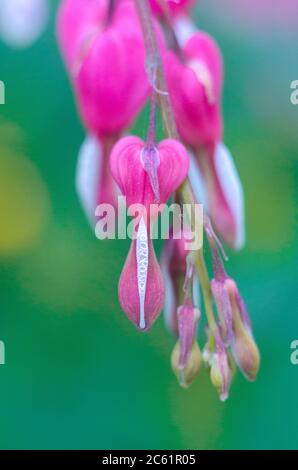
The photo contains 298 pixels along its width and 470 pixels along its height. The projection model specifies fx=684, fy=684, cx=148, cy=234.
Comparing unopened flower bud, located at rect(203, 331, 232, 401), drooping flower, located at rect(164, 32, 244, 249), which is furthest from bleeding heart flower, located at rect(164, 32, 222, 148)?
unopened flower bud, located at rect(203, 331, 232, 401)

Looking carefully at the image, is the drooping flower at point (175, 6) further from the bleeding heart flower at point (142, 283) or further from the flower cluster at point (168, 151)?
the bleeding heart flower at point (142, 283)

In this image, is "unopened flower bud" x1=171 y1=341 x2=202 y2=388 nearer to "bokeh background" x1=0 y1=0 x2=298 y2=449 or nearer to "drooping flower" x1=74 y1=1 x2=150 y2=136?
"bokeh background" x1=0 y1=0 x2=298 y2=449

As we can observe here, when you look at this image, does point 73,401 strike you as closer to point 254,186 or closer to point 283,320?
point 283,320

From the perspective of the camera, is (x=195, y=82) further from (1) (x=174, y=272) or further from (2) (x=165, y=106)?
(1) (x=174, y=272)

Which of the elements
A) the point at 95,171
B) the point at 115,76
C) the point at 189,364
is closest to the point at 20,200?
the point at 95,171

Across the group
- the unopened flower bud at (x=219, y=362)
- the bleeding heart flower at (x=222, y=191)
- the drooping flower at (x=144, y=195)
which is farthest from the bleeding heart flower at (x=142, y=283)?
the bleeding heart flower at (x=222, y=191)
